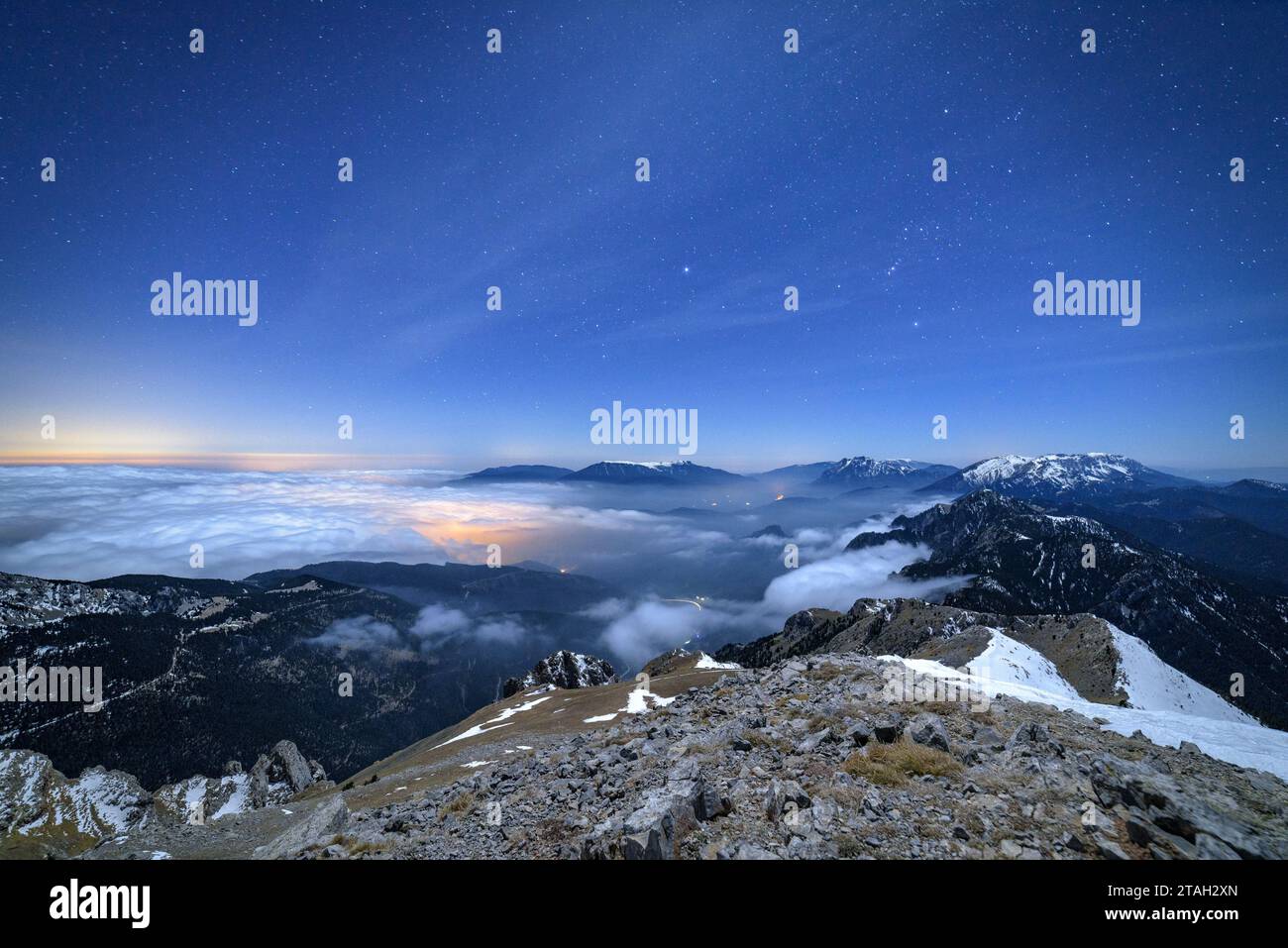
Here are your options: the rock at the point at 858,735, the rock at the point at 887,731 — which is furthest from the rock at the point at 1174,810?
the rock at the point at 858,735

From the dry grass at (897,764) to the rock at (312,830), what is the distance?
14.5m

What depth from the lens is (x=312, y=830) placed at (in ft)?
48.6

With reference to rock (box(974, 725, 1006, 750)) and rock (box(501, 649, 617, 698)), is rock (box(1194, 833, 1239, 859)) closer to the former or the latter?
rock (box(974, 725, 1006, 750))

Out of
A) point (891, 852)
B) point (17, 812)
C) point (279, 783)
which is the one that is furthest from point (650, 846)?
point (279, 783)

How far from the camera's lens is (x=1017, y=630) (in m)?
101

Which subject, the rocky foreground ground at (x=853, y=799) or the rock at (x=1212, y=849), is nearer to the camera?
the rock at (x=1212, y=849)

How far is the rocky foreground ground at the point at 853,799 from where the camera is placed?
865cm

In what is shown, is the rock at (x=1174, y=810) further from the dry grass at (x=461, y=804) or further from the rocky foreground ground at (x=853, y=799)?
the dry grass at (x=461, y=804)

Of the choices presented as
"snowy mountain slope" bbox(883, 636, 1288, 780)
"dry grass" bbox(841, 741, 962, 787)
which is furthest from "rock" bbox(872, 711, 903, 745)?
"snowy mountain slope" bbox(883, 636, 1288, 780)

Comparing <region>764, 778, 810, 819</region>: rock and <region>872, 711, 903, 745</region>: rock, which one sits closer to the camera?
<region>764, 778, 810, 819</region>: rock

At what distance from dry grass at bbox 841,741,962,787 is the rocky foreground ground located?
4cm

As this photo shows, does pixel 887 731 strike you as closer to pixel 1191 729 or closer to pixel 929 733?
pixel 929 733

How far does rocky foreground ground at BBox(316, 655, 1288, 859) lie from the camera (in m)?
8.65
